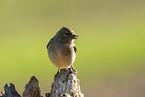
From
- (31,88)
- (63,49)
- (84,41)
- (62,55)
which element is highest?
(84,41)

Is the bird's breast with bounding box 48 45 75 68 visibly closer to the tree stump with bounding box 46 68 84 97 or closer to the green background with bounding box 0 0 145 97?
the tree stump with bounding box 46 68 84 97

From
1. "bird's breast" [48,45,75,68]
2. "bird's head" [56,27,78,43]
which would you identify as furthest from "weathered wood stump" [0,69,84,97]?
"bird's head" [56,27,78,43]

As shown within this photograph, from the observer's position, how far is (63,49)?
9.30m

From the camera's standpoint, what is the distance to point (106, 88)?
1906 centimetres

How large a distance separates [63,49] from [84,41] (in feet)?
53.4

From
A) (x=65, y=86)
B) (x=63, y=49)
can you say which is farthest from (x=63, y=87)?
(x=63, y=49)

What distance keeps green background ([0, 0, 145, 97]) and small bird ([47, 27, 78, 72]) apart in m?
8.60

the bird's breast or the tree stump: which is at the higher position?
the bird's breast

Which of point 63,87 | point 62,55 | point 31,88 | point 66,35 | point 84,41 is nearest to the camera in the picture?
point 63,87

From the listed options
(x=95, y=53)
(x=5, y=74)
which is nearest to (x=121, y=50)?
(x=95, y=53)

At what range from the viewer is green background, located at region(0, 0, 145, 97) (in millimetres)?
20141

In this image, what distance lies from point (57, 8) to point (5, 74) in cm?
1182

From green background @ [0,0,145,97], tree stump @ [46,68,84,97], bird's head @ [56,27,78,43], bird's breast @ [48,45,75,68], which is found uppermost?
green background @ [0,0,145,97]

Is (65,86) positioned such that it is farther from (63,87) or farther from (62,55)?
(62,55)
